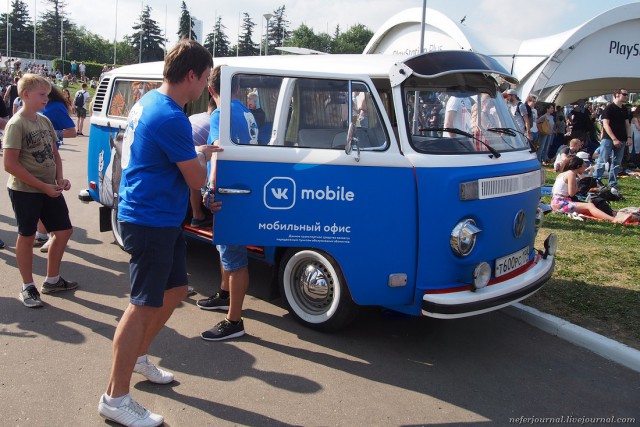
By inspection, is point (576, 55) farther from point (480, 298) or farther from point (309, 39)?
point (309, 39)

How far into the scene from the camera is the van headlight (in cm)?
393

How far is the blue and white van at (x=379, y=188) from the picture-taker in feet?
12.9

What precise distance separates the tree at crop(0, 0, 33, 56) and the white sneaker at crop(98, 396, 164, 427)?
358ft

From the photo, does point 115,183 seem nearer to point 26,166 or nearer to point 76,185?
point 26,166

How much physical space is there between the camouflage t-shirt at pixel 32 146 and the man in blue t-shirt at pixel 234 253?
164 cm

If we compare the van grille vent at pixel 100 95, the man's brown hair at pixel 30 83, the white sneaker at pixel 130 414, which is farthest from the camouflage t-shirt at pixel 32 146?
the white sneaker at pixel 130 414

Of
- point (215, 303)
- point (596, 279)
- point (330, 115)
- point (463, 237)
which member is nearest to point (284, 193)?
point (330, 115)

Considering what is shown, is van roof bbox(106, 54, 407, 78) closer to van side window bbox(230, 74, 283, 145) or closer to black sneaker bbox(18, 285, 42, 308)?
van side window bbox(230, 74, 283, 145)

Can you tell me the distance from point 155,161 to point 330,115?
1.65 m

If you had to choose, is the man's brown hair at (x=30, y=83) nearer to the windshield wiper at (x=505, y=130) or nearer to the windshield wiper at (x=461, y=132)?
the windshield wiper at (x=461, y=132)

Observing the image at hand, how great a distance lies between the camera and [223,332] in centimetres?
433

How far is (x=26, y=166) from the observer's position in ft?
15.6

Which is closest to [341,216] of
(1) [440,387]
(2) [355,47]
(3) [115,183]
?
(1) [440,387]

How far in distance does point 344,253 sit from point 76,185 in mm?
8188
